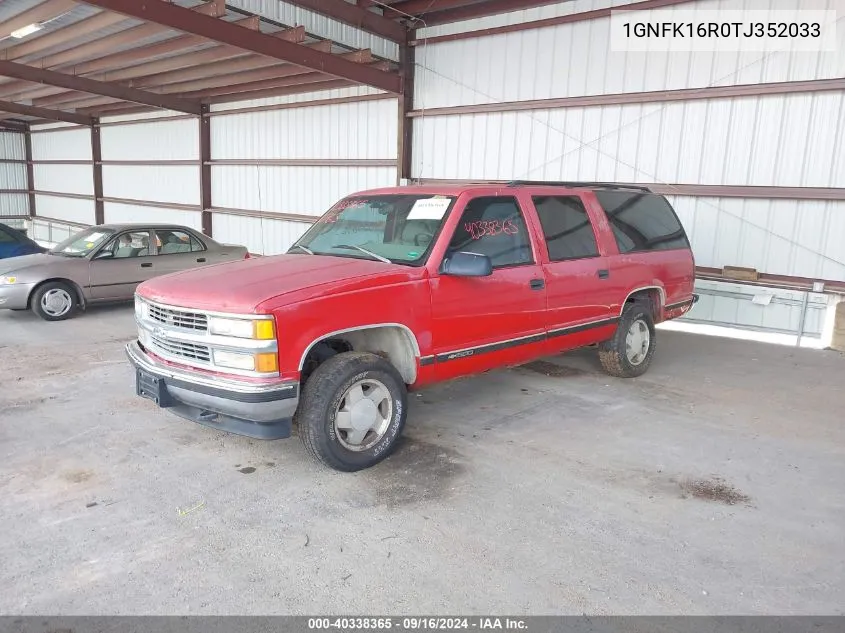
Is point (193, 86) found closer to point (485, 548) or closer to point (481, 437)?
point (481, 437)

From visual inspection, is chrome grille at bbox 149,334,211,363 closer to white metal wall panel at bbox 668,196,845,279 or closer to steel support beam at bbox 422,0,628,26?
white metal wall panel at bbox 668,196,845,279

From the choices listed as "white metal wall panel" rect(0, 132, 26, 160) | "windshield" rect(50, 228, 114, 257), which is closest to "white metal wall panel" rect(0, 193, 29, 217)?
"white metal wall panel" rect(0, 132, 26, 160)

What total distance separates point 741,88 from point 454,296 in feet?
20.1

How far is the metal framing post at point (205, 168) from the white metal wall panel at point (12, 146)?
43.8ft

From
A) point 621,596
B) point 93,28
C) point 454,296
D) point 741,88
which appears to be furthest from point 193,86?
point 621,596

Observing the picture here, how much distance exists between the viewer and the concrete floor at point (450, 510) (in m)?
3.04

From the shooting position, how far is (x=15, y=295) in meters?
9.08

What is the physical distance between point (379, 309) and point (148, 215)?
1773cm

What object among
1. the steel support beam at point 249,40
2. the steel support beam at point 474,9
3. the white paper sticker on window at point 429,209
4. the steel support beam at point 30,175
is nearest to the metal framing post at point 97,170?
the steel support beam at point 30,175

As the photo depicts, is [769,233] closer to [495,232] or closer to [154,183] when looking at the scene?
[495,232]

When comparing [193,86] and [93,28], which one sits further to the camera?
[193,86]

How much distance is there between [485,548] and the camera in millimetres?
3416

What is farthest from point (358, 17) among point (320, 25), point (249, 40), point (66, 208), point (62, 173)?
A: point (62, 173)

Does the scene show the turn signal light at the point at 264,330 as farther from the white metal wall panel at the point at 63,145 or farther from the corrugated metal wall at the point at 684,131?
the white metal wall panel at the point at 63,145
